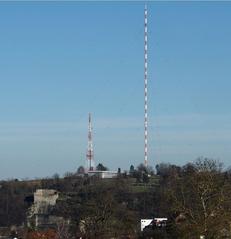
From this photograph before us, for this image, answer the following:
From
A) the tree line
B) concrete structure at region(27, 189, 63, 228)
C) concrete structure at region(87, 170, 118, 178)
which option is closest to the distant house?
concrete structure at region(87, 170, 118, 178)

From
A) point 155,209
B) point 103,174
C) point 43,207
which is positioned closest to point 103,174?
point 103,174

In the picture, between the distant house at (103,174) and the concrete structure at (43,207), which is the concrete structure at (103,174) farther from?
the concrete structure at (43,207)

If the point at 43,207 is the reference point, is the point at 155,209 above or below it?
below

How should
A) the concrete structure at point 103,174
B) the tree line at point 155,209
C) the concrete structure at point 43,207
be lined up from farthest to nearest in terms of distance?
1. the concrete structure at point 103,174
2. the concrete structure at point 43,207
3. the tree line at point 155,209

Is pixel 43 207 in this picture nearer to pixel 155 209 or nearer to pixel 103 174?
pixel 103 174

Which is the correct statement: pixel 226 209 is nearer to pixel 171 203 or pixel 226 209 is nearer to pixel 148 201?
pixel 171 203

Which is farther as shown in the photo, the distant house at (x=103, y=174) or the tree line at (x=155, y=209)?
the distant house at (x=103, y=174)

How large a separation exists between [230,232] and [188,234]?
377cm

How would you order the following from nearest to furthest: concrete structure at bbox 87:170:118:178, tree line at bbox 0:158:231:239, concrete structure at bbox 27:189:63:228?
tree line at bbox 0:158:231:239, concrete structure at bbox 27:189:63:228, concrete structure at bbox 87:170:118:178

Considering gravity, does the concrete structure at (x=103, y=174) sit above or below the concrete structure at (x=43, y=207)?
above

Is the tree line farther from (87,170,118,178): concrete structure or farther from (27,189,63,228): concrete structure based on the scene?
(87,170,118,178): concrete structure

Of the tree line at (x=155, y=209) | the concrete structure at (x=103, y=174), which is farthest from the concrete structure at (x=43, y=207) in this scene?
the concrete structure at (x=103, y=174)

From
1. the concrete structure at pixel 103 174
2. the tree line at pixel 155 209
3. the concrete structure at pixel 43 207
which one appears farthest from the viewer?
the concrete structure at pixel 103 174

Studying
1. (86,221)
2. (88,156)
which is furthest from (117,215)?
(88,156)
